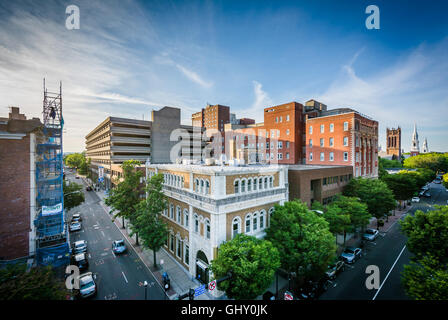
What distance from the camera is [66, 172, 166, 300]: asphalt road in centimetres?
1992

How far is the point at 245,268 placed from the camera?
14.6 meters

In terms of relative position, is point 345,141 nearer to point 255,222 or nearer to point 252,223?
point 255,222

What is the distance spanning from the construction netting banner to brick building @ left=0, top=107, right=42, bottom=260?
1.05m

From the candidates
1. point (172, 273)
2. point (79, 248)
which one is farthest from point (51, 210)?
point (172, 273)

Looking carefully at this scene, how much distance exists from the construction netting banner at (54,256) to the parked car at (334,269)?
1197 inches

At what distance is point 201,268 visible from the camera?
21.0 meters

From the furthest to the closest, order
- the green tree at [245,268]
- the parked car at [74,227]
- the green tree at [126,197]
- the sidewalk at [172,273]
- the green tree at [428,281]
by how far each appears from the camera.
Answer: the parked car at [74,227], the green tree at [126,197], the sidewalk at [172,273], the green tree at [245,268], the green tree at [428,281]

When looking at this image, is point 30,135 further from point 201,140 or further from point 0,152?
point 201,140

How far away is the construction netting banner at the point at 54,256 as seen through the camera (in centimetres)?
2178

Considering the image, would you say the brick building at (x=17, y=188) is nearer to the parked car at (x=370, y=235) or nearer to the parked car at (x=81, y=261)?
the parked car at (x=81, y=261)

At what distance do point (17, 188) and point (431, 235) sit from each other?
135 feet

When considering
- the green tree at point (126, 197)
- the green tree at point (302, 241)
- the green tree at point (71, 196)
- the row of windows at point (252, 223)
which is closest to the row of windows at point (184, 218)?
the row of windows at point (252, 223)

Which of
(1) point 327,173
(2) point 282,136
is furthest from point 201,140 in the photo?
(1) point 327,173
